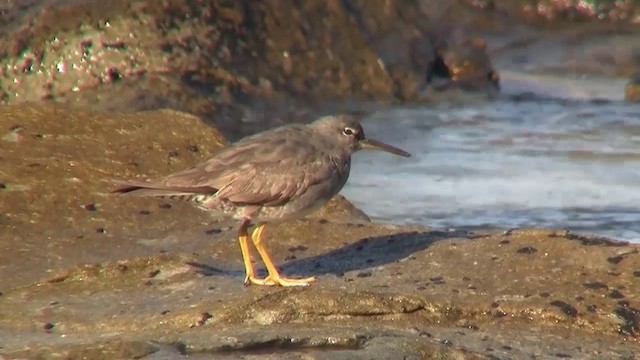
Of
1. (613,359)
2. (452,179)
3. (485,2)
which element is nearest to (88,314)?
(613,359)

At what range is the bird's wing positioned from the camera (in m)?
6.44

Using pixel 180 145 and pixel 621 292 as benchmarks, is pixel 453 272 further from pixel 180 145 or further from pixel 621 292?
pixel 180 145

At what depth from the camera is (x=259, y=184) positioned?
6.47 meters

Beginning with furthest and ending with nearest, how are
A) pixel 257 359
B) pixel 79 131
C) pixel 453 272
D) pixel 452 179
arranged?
1. pixel 452 179
2. pixel 79 131
3. pixel 453 272
4. pixel 257 359

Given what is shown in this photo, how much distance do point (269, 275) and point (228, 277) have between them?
187 mm

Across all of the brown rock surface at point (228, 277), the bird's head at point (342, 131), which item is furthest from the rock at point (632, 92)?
the bird's head at point (342, 131)

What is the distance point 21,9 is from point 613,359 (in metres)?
7.53

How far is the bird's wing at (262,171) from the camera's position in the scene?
6.44 metres

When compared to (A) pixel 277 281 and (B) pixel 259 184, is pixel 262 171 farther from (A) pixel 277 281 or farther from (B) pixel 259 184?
(A) pixel 277 281

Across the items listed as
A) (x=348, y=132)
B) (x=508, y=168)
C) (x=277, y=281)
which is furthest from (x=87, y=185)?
(x=508, y=168)

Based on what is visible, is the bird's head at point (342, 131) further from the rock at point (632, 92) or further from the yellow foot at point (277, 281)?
the rock at point (632, 92)

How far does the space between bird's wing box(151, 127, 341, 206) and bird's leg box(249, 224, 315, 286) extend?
232 millimetres

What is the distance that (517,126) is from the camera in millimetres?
12570

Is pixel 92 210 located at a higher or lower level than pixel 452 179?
higher
